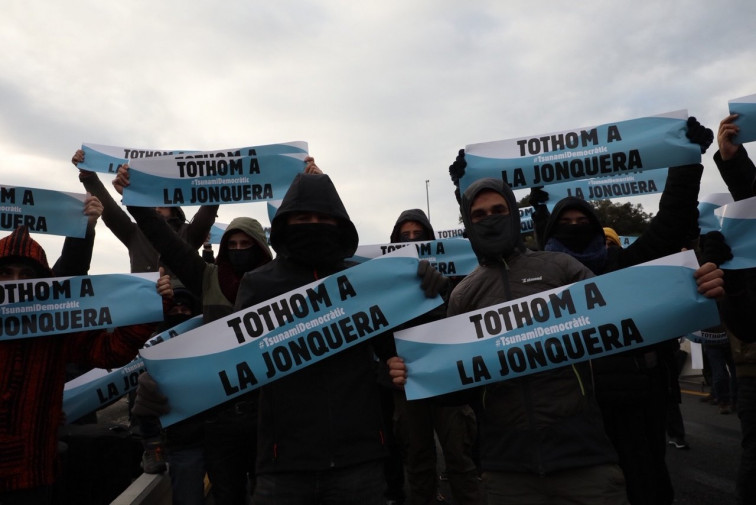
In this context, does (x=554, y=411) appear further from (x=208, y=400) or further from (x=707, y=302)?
(x=208, y=400)

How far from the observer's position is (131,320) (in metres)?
3.36

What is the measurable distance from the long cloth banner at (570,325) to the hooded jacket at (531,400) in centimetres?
8

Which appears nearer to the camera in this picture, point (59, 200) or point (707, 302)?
point (707, 302)

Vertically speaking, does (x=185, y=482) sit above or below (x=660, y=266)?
below

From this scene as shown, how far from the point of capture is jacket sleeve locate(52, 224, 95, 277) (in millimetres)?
3754

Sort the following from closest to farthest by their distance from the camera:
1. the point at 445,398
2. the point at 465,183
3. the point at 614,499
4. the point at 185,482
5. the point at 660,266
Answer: the point at 614,499, the point at 660,266, the point at 445,398, the point at 185,482, the point at 465,183

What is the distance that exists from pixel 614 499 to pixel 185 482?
2.65 meters

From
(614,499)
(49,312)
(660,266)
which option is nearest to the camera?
(614,499)

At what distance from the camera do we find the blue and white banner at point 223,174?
4.11 meters

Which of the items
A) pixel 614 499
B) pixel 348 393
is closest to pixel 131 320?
pixel 348 393

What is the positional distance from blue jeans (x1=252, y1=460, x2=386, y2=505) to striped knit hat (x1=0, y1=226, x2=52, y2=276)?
1.99 metres

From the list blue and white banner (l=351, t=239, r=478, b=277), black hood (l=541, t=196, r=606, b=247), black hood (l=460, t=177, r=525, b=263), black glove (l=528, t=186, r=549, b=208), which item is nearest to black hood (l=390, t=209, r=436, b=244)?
blue and white banner (l=351, t=239, r=478, b=277)

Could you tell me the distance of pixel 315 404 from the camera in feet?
8.09

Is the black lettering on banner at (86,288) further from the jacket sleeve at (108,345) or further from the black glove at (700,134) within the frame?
the black glove at (700,134)
